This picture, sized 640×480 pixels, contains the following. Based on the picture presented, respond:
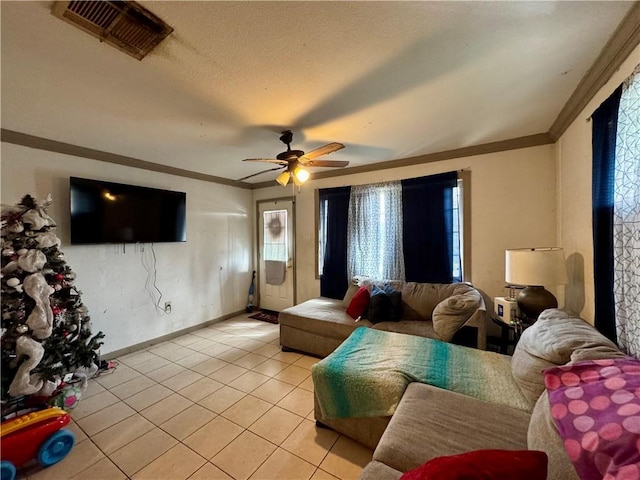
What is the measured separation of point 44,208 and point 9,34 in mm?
1414

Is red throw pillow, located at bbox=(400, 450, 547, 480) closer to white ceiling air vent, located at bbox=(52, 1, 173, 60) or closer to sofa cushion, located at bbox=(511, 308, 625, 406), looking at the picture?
sofa cushion, located at bbox=(511, 308, 625, 406)

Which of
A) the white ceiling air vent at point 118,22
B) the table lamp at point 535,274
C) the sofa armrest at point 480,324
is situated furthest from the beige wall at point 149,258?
the table lamp at point 535,274

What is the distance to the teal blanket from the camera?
5.12 ft

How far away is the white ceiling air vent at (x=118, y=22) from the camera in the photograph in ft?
3.74

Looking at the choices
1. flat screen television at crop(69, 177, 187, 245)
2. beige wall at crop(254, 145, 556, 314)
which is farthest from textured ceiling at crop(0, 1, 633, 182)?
flat screen television at crop(69, 177, 187, 245)

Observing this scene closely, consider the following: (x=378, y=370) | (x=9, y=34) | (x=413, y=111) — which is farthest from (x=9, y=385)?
(x=413, y=111)

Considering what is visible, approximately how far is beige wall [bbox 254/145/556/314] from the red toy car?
389cm

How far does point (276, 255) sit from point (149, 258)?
6.46 ft

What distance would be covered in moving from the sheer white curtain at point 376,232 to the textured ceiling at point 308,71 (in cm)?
107

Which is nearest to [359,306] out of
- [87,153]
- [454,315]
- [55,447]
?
[454,315]

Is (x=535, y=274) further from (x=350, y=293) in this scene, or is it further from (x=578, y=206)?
(x=350, y=293)

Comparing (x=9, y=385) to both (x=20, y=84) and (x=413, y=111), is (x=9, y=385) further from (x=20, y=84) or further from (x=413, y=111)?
(x=413, y=111)

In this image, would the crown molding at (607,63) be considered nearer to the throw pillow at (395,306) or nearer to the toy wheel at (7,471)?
the throw pillow at (395,306)

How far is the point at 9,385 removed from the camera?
1.89 m
